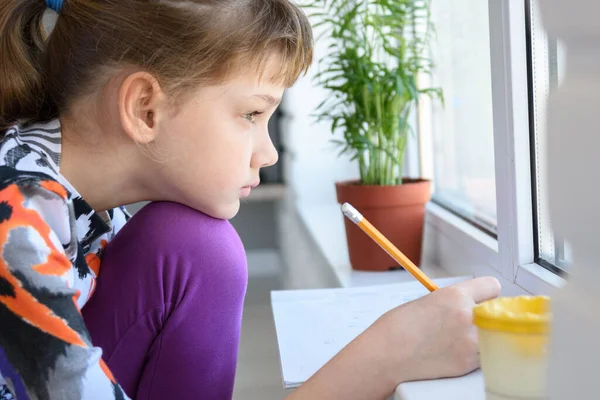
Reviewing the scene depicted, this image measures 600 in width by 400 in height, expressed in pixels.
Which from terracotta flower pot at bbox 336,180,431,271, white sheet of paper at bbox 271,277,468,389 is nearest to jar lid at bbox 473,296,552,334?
white sheet of paper at bbox 271,277,468,389

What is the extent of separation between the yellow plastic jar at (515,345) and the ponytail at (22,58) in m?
0.60

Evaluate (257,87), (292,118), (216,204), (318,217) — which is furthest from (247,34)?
(292,118)

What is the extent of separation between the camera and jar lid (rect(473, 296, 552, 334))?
1.65 feet

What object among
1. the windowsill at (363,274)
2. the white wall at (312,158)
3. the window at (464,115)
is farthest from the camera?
the white wall at (312,158)

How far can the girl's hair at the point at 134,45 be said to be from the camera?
2.81 ft

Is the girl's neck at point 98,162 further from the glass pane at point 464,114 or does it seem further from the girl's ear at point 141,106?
the glass pane at point 464,114

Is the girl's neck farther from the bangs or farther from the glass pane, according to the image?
the glass pane

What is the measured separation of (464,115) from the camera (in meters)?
1.35

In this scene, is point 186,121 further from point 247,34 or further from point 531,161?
point 531,161

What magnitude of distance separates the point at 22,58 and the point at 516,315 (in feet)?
2.12

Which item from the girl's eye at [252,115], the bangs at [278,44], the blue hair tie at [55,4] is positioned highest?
the blue hair tie at [55,4]

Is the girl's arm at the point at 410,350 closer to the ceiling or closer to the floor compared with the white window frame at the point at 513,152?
closer to the floor

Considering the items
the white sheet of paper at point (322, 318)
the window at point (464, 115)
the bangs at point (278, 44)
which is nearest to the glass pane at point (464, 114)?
the window at point (464, 115)

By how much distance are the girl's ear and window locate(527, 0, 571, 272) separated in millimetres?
427
